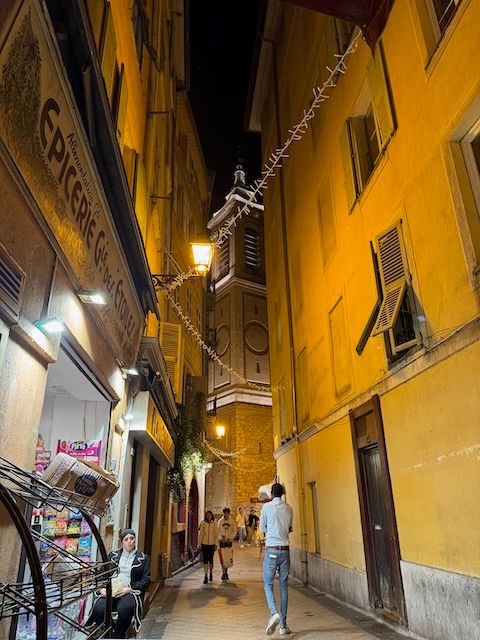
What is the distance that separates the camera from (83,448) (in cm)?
678

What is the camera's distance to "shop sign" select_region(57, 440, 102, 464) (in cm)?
671

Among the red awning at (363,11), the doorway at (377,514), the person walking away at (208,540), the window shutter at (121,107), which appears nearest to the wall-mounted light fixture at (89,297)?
the window shutter at (121,107)

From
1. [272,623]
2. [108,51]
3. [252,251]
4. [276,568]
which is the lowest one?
[272,623]

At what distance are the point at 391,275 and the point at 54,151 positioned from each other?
498cm

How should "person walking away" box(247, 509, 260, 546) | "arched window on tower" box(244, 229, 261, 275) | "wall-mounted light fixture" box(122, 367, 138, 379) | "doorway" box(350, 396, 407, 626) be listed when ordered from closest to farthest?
"doorway" box(350, 396, 407, 626)
"wall-mounted light fixture" box(122, 367, 138, 379)
"person walking away" box(247, 509, 260, 546)
"arched window on tower" box(244, 229, 261, 275)

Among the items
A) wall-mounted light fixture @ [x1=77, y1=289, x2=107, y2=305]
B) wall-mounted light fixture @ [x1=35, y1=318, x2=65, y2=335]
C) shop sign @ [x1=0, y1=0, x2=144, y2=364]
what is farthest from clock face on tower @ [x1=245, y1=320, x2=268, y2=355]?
wall-mounted light fixture @ [x1=35, y1=318, x2=65, y2=335]

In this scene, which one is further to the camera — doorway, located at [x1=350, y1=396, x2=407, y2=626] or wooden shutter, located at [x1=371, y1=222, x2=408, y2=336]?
doorway, located at [x1=350, y1=396, x2=407, y2=626]

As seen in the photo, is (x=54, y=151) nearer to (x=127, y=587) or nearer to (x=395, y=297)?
(x=395, y=297)

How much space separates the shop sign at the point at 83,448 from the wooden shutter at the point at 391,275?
14.3ft

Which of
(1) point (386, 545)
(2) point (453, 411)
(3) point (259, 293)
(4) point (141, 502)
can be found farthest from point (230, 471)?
(2) point (453, 411)

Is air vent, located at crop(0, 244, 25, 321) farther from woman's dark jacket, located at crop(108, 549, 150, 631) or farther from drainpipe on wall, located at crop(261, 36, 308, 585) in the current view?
drainpipe on wall, located at crop(261, 36, 308, 585)

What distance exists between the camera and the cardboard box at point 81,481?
3.97m

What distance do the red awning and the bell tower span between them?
22597 millimetres

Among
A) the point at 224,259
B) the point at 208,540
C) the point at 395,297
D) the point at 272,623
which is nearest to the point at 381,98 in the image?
the point at 395,297
